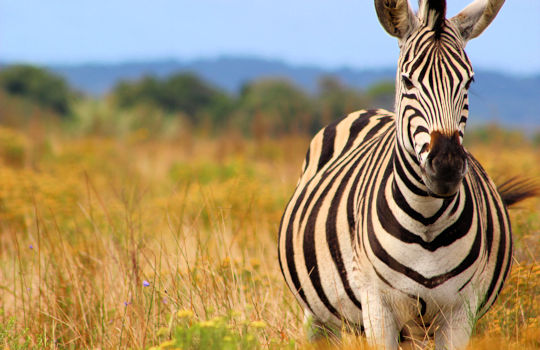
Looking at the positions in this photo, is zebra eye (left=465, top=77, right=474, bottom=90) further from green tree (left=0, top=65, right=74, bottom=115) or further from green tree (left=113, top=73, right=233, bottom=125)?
green tree (left=113, top=73, right=233, bottom=125)

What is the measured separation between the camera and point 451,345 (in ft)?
9.07

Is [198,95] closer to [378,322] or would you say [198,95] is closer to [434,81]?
[378,322]

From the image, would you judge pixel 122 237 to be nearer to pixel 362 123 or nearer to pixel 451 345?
pixel 362 123

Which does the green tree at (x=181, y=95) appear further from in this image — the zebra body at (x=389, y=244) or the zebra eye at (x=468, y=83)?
the zebra eye at (x=468, y=83)

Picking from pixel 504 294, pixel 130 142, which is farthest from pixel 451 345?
pixel 130 142

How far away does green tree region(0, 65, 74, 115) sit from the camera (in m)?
38.9

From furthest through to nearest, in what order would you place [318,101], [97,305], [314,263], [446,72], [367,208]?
[318,101], [97,305], [314,263], [367,208], [446,72]

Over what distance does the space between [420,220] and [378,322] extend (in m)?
0.50

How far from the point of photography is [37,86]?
1558 inches

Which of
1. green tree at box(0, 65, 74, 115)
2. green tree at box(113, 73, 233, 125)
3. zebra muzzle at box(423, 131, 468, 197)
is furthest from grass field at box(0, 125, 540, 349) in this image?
green tree at box(113, 73, 233, 125)

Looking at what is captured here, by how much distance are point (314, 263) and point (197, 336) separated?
0.77 meters

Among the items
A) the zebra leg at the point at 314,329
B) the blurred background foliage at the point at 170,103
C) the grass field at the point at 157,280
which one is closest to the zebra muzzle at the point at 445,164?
the grass field at the point at 157,280

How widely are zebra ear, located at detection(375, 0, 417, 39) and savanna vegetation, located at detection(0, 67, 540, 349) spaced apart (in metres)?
1.20

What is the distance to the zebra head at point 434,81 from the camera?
235cm
